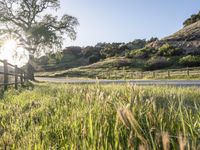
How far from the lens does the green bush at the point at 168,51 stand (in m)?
61.1

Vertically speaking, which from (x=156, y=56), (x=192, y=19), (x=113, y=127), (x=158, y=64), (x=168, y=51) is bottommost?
(x=113, y=127)

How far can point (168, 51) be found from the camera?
61.6 m

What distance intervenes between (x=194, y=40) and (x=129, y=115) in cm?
6781

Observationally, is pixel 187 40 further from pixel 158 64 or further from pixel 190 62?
pixel 190 62

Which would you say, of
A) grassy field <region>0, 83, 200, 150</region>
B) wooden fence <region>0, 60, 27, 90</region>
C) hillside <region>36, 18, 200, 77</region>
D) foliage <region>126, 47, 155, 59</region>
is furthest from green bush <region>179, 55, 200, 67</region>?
grassy field <region>0, 83, 200, 150</region>

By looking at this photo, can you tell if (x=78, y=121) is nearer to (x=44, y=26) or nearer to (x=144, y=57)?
(x=44, y=26)

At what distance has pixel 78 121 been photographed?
2.94 m

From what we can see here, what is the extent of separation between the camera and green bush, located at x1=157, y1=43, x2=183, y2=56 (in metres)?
61.1

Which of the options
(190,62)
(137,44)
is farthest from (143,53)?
(137,44)

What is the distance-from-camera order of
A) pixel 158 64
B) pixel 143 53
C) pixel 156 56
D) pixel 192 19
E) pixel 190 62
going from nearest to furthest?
Result: pixel 190 62 → pixel 158 64 → pixel 156 56 → pixel 143 53 → pixel 192 19

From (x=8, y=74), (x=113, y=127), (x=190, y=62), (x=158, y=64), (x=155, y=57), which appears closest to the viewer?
(x=113, y=127)

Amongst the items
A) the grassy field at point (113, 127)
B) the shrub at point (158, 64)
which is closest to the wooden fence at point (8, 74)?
the grassy field at point (113, 127)

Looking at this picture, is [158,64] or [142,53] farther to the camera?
[142,53]

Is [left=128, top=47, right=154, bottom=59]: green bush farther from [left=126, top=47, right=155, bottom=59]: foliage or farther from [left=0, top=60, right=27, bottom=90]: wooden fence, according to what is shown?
[left=0, top=60, right=27, bottom=90]: wooden fence
